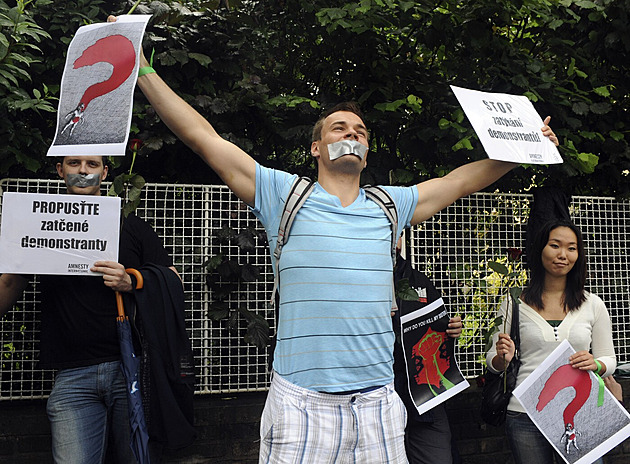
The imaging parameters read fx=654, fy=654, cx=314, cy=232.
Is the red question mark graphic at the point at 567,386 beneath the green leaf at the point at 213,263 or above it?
beneath

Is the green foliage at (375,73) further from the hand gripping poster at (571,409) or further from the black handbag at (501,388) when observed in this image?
the hand gripping poster at (571,409)

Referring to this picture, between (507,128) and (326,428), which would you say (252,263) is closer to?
(507,128)

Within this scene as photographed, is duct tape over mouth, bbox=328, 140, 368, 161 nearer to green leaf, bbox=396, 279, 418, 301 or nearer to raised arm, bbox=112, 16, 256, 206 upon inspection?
raised arm, bbox=112, 16, 256, 206

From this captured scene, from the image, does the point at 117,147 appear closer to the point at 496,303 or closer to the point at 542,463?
the point at 542,463

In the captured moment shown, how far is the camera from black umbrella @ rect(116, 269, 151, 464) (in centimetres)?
320

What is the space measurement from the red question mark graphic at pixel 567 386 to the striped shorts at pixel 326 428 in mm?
1346

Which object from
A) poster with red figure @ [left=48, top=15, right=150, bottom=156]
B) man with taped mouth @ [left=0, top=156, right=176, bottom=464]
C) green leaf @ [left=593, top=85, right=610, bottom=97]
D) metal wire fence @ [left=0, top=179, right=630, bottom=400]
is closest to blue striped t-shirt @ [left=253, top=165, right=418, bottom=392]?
poster with red figure @ [left=48, top=15, right=150, bottom=156]

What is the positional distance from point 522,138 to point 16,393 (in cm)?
339

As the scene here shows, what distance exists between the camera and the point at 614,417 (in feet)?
11.7

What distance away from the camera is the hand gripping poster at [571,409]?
11.5ft

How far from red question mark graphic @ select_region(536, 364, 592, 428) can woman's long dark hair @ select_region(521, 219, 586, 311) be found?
400mm

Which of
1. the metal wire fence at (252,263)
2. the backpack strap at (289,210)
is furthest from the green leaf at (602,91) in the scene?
the backpack strap at (289,210)

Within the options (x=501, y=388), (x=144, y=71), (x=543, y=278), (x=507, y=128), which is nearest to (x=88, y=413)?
(x=144, y=71)

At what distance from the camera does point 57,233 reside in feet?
10.7
